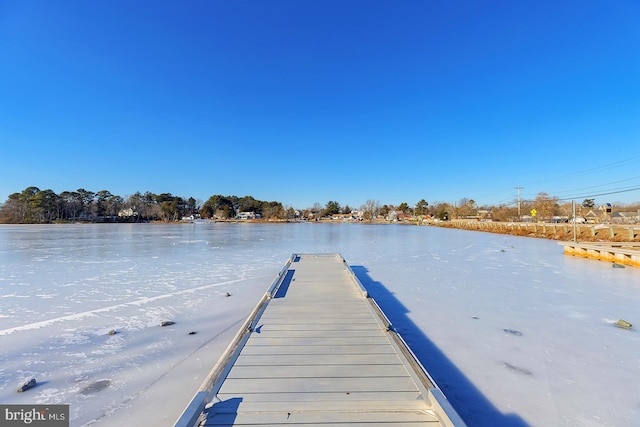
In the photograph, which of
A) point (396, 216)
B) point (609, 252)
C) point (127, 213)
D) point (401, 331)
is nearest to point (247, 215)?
point (127, 213)

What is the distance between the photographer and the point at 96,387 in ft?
6.48

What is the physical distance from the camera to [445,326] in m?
3.15

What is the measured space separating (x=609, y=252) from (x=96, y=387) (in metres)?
11.3

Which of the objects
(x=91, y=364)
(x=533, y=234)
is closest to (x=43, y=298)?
(x=91, y=364)

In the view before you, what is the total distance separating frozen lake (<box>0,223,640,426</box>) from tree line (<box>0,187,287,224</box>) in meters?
45.8

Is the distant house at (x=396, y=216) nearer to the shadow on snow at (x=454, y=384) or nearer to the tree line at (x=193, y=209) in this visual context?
the tree line at (x=193, y=209)

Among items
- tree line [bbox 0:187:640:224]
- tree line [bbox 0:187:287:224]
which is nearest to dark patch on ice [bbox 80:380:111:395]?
tree line [bbox 0:187:640:224]

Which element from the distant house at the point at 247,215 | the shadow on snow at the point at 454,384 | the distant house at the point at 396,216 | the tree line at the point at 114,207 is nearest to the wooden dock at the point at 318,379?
the shadow on snow at the point at 454,384

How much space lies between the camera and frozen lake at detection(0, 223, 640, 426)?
1.82 meters

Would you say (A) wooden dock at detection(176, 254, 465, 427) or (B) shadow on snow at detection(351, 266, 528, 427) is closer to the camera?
(A) wooden dock at detection(176, 254, 465, 427)

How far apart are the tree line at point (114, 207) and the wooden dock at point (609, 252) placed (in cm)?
4969

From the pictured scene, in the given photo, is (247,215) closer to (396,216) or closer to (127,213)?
(127,213)

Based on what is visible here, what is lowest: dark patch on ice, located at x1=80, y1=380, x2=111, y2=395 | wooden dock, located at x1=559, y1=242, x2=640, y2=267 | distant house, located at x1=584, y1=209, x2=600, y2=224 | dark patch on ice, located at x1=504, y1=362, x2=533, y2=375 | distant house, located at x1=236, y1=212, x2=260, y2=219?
dark patch on ice, located at x1=504, y1=362, x2=533, y2=375

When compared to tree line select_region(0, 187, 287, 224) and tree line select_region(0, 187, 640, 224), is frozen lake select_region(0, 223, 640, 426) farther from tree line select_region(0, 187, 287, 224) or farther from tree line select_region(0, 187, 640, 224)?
tree line select_region(0, 187, 287, 224)
